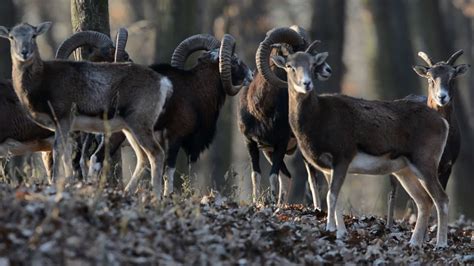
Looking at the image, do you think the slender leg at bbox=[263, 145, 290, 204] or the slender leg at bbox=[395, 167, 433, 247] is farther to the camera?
the slender leg at bbox=[263, 145, 290, 204]

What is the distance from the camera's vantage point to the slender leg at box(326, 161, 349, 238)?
16.4 m

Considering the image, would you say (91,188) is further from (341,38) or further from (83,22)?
(341,38)

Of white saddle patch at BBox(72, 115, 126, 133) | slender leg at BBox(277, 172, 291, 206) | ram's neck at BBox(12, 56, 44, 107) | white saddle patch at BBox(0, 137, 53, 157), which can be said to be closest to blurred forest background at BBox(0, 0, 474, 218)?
slender leg at BBox(277, 172, 291, 206)

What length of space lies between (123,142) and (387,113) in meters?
4.18

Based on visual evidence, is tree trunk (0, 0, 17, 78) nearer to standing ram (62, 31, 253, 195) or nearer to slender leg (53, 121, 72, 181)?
standing ram (62, 31, 253, 195)

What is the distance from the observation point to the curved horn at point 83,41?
62.7 ft

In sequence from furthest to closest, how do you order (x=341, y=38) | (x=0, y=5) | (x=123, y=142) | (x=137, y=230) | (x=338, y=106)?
1. (x=341, y=38)
2. (x=0, y=5)
3. (x=123, y=142)
4. (x=338, y=106)
5. (x=137, y=230)

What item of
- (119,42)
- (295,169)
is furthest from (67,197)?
(295,169)

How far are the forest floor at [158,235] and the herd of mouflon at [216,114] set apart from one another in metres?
0.83

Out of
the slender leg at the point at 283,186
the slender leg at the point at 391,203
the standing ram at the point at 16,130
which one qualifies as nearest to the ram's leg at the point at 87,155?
the standing ram at the point at 16,130

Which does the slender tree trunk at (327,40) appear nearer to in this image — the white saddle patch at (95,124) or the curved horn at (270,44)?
the curved horn at (270,44)

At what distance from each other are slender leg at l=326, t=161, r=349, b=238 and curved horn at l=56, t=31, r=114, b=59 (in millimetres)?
4765

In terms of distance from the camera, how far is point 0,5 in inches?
1093

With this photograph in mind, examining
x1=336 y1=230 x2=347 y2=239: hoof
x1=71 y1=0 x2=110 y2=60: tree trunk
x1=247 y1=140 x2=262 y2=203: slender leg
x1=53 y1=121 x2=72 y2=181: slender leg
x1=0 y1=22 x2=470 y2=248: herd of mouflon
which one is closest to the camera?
x1=53 y1=121 x2=72 y2=181: slender leg
